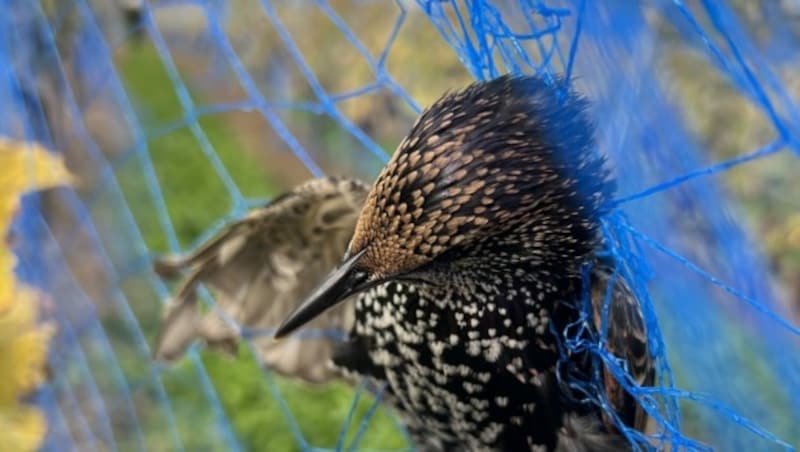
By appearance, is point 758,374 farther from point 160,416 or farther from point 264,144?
point 264,144

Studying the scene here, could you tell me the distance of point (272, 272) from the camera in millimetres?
1687

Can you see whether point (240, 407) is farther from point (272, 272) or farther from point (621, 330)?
point (621, 330)

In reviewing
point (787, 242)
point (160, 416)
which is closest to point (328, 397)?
point (160, 416)

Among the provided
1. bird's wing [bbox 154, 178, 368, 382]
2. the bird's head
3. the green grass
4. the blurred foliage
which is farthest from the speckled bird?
the green grass

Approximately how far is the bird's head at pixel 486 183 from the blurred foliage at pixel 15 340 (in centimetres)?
94

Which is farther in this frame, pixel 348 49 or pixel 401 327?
→ pixel 348 49

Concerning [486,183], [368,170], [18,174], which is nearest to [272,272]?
[18,174]

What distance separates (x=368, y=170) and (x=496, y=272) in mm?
3290

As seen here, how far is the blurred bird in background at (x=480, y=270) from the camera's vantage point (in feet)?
3.50

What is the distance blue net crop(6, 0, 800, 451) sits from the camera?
1069 mm

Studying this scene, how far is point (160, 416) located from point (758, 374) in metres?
1.81

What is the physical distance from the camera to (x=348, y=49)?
4.30 meters

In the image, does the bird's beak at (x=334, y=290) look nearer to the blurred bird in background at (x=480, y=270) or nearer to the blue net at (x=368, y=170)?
the blurred bird in background at (x=480, y=270)

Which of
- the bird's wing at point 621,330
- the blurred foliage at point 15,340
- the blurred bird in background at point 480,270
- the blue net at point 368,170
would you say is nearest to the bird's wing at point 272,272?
the blurred bird in background at point 480,270
